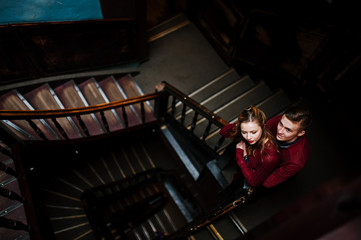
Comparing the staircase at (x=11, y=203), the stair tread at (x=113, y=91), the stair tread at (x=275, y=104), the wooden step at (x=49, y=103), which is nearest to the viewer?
the staircase at (x=11, y=203)

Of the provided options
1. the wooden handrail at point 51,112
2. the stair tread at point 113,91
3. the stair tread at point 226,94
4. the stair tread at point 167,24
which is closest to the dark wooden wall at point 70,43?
the stair tread at point 113,91

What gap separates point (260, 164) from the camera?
233 centimetres

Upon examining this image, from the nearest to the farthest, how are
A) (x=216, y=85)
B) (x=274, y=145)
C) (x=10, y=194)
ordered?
(x=274, y=145) < (x=10, y=194) < (x=216, y=85)

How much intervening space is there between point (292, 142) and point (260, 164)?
14.4 inches

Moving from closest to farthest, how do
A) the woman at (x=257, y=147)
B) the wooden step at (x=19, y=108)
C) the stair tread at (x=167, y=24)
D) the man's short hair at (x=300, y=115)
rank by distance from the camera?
1. the man's short hair at (x=300, y=115)
2. the woman at (x=257, y=147)
3. the wooden step at (x=19, y=108)
4. the stair tread at (x=167, y=24)

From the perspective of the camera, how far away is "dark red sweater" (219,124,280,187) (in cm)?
227

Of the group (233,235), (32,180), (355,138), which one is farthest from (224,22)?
(32,180)

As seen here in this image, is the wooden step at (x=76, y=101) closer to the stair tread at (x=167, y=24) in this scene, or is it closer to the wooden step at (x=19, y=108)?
the wooden step at (x=19, y=108)

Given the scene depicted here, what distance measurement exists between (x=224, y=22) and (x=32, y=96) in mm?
4049

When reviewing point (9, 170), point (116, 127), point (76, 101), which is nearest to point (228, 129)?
point (116, 127)

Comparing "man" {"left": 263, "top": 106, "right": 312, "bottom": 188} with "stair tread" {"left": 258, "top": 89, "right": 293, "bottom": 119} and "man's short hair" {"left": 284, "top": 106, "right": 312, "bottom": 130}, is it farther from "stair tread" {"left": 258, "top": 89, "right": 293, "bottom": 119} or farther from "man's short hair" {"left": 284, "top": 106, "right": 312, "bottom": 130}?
"stair tread" {"left": 258, "top": 89, "right": 293, "bottom": 119}

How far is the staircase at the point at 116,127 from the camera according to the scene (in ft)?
12.9

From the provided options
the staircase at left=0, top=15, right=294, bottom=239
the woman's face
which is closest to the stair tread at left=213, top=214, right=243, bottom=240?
the staircase at left=0, top=15, right=294, bottom=239

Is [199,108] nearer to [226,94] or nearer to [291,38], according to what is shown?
[226,94]
